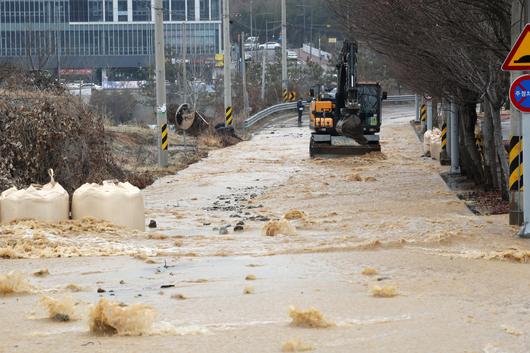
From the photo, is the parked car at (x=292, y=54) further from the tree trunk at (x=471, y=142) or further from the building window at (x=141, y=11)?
the tree trunk at (x=471, y=142)

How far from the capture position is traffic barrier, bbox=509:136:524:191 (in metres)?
18.1

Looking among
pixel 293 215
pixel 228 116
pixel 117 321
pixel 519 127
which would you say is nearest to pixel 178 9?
pixel 228 116

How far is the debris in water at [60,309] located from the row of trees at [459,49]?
11326mm

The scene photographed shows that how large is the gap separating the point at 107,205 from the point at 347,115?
79.7 feet

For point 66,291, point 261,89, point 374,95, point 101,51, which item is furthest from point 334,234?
point 101,51

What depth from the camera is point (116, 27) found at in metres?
109

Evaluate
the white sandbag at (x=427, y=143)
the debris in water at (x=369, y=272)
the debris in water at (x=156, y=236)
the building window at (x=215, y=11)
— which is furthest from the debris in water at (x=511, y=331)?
the building window at (x=215, y=11)

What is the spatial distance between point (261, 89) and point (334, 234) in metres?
73.8

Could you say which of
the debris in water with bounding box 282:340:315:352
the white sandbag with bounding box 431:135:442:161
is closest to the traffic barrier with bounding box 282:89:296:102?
the white sandbag with bounding box 431:135:442:161

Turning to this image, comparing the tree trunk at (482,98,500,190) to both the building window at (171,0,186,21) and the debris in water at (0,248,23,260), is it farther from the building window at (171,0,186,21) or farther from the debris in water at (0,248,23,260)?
the building window at (171,0,186,21)

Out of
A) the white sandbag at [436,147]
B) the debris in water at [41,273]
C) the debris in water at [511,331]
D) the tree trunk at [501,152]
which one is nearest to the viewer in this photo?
the debris in water at [511,331]

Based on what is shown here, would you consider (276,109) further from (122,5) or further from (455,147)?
(455,147)

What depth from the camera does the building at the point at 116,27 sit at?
102m

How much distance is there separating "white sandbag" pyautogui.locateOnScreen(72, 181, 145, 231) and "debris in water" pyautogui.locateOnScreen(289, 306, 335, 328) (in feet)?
28.2
